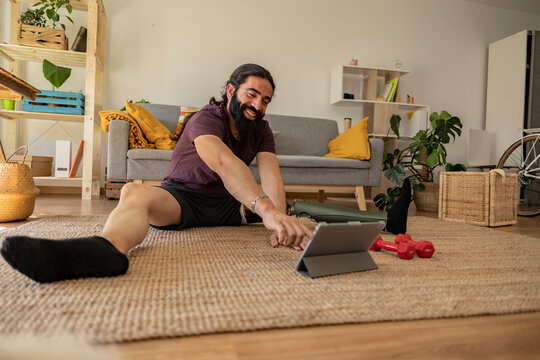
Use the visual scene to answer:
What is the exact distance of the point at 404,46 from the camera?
14.7 feet

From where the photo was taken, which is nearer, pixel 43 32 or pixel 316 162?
pixel 316 162

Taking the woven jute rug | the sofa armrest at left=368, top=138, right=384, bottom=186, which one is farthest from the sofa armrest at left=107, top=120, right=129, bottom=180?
the sofa armrest at left=368, top=138, right=384, bottom=186

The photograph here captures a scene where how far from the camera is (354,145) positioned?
2.90 meters

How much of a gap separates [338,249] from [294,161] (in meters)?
1.81

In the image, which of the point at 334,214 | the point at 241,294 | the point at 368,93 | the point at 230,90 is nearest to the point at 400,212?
the point at 334,214

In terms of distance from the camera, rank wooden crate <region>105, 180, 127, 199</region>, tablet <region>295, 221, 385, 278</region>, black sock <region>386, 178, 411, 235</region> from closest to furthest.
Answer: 1. tablet <region>295, 221, 385, 278</region>
2. black sock <region>386, 178, 411, 235</region>
3. wooden crate <region>105, 180, 127, 199</region>

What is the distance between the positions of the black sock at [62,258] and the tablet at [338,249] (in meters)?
0.43

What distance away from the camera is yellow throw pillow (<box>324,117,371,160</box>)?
2.82 meters

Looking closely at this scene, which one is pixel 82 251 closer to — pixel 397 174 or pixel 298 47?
pixel 397 174

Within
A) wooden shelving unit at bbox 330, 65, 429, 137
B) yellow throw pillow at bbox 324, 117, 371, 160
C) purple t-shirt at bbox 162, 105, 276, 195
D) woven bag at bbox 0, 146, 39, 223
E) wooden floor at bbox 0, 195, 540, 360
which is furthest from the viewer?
wooden shelving unit at bbox 330, 65, 429, 137

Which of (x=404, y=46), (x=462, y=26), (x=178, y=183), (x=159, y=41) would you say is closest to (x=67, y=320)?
(x=178, y=183)

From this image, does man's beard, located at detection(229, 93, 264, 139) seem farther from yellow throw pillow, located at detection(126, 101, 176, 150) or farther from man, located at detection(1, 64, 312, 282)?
yellow throw pillow, located at detection(126, 101, 176, 150)

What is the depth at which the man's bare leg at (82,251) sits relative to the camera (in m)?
0.67

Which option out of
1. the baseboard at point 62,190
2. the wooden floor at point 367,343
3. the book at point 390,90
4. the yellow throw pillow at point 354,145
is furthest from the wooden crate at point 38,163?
the book at point 390,90
